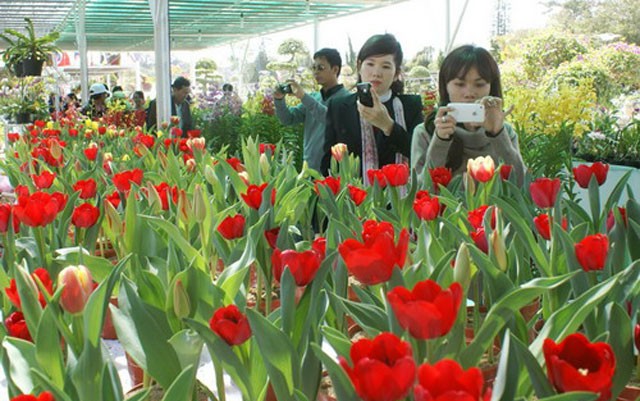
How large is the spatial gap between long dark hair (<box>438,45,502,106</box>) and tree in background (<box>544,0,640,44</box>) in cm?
2967

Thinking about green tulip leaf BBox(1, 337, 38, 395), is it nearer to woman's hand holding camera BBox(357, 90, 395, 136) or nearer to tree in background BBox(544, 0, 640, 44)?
woman's hand holding camera BBox(357, 90, 395, 136)

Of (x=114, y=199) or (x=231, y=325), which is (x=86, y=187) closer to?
(x=114, y=199)

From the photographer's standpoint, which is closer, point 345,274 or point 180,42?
point 345,274

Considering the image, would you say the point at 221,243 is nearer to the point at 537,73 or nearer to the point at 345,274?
the point at 345,274

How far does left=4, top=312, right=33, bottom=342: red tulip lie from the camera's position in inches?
26.1

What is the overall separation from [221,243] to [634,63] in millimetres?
12621

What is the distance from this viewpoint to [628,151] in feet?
10.1

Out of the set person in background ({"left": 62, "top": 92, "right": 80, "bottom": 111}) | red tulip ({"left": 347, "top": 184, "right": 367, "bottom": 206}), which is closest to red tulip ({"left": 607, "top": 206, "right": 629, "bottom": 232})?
red tulip ({"left": 347, "top": 184, "right": 367, "bottom": 206})

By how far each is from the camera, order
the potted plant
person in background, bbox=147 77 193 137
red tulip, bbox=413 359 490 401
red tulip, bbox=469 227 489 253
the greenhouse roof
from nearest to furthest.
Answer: red tulip, bbox=413 359 490 401, red tulip, bbox=469 227 489 253, the potted plant, person in background, bbox=147 77 193 137, the greenhouse roof

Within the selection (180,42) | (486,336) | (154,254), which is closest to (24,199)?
(154,254)

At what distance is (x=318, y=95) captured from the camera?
123 inches

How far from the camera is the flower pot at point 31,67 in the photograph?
14.1 ft

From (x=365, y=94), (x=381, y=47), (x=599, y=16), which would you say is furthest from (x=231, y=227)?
(x=599, y=16)

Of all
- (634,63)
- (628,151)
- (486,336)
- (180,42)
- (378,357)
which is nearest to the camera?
(378,357)
